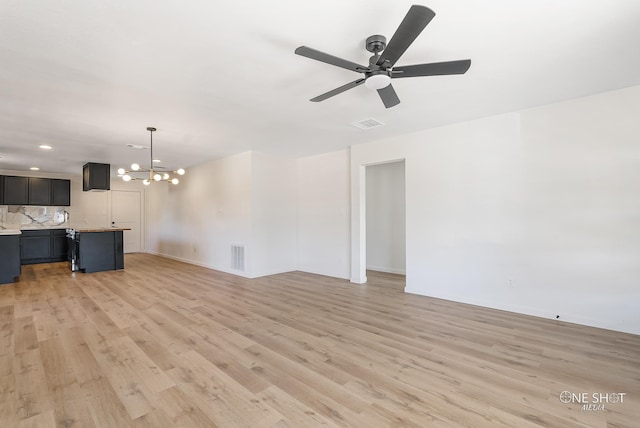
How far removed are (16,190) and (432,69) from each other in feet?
33.9

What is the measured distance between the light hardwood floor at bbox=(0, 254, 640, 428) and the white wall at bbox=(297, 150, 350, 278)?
1.77 m

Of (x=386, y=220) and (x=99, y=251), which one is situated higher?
(x=386, y=220)

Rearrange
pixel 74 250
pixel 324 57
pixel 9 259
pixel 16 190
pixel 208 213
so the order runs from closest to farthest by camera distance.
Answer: pixel 324 57, pixel 9 259, pixel 74 250, pixel 208 213, pixel 16 190

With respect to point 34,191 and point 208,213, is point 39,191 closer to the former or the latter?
point 34,191

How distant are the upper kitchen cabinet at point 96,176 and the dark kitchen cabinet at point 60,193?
2046mm

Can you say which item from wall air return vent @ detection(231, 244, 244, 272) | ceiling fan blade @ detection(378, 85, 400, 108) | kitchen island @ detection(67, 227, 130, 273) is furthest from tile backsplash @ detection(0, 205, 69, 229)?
ceiling fan blade @ detection(378, 85, 400, 108)

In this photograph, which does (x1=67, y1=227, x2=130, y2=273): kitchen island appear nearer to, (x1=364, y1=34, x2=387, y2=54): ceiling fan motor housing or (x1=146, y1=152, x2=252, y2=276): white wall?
(x1=146, y1=152, x2=252, y2=276): white wall

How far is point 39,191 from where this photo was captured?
25.6 ft

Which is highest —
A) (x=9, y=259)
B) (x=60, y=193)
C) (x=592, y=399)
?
(x=60, y=193)

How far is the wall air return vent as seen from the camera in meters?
6.07

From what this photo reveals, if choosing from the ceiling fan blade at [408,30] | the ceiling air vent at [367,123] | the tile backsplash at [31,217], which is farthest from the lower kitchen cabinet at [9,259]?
the ceiling fan blade at [408,30]

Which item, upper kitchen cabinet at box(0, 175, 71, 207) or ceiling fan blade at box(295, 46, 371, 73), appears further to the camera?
upper kitchen cabinet at box(0, 175, 71, 207)

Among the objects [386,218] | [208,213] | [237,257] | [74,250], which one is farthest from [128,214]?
[386,218]

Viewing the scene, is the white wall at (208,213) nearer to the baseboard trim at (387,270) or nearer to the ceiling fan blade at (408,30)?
the baseboard trim at (387,270)
